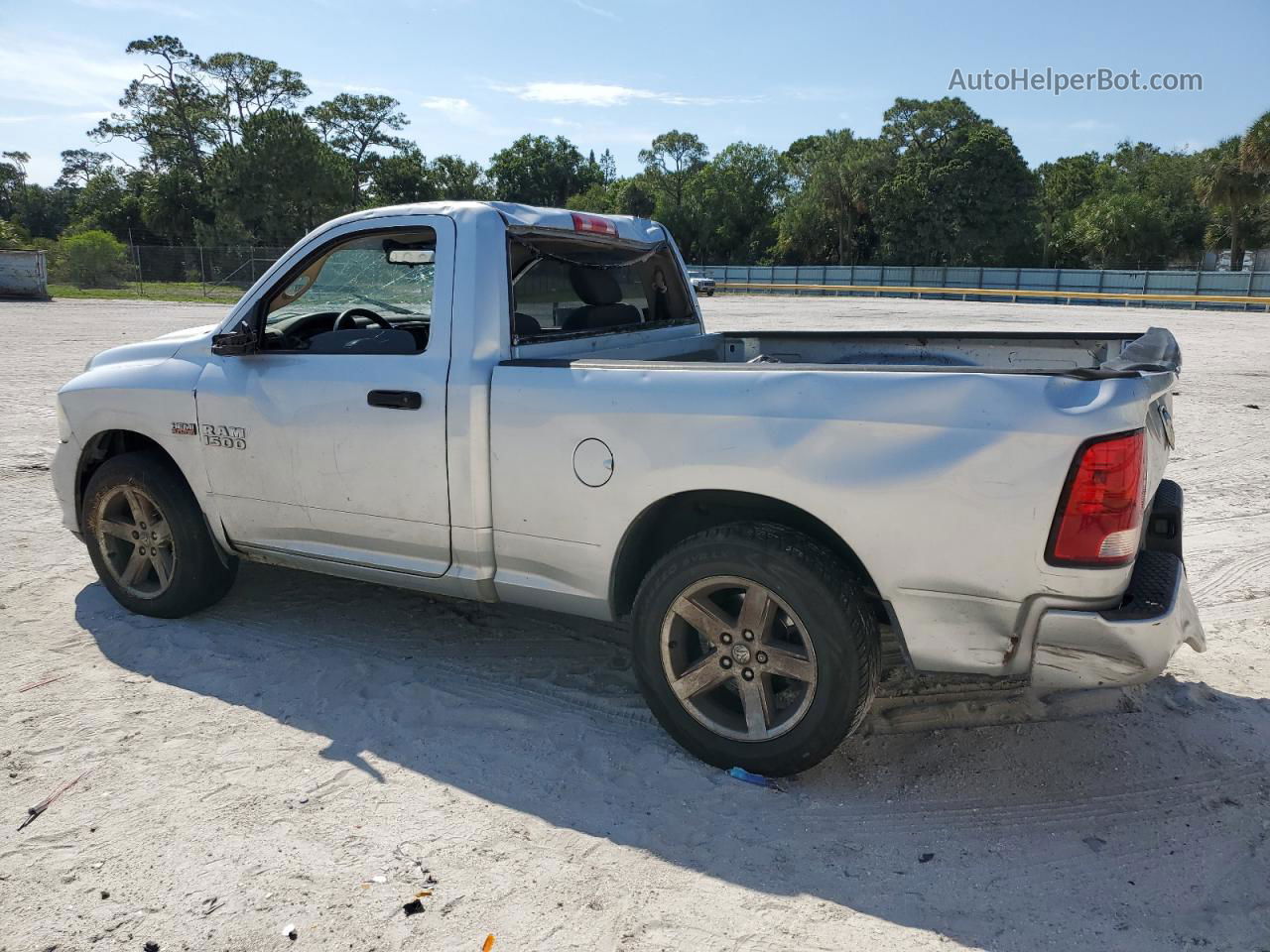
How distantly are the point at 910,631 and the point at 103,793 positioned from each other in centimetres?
284

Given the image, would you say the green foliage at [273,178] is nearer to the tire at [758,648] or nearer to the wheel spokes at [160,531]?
the wheel spokes at [160,531]

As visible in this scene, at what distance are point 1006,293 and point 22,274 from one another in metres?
44.1

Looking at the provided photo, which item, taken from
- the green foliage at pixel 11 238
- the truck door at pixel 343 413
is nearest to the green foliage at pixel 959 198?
the green foliage at pixel 11 238

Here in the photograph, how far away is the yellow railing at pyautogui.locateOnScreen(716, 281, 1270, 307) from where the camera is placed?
39094 mm

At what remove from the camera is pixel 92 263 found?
45.1 metres

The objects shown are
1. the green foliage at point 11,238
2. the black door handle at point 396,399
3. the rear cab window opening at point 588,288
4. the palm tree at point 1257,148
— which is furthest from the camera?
the green foliage at point 11,238

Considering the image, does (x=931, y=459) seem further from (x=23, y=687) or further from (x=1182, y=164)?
(x=1182, y=164)

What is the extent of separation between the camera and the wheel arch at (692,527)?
3.25 metres

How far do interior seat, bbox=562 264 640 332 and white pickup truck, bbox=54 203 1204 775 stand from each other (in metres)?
0.02

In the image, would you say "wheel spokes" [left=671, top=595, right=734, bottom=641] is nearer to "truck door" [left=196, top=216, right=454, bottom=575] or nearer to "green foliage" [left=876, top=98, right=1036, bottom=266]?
"truck door" [left=196, top=216, right=454, bottom=575]

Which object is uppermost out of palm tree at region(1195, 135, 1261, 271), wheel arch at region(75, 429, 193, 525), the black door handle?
palm tree at region(1195, 135, 1261, 271)

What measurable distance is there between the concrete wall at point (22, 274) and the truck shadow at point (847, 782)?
37.7 meters

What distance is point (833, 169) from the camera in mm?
70062

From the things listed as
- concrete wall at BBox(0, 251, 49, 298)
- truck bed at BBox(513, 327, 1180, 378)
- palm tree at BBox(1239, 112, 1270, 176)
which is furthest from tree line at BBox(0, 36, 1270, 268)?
truck bed at BBox(513, 327, 1180, 378)
